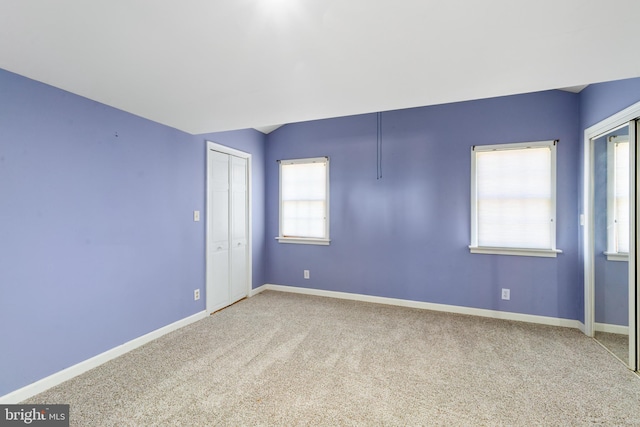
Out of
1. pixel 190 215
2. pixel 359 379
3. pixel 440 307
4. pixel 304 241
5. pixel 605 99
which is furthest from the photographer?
pixel 304 241

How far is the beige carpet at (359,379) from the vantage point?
71.2 inches

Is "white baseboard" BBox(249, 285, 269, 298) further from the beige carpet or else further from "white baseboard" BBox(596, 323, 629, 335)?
"white baseboard" BBox(596, 323, 629, 335)

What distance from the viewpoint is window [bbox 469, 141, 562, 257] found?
10.8 feet

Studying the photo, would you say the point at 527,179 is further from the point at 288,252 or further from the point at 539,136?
the point at 288,252

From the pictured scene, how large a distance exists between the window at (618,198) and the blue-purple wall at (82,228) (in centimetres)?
455

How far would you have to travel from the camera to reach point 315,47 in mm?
1577

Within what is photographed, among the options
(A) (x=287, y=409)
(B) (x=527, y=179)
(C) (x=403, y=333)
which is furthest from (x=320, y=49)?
(B) (x=527, y=179)

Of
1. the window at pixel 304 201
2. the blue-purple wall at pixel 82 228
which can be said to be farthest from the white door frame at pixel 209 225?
the window at pixel 304 201

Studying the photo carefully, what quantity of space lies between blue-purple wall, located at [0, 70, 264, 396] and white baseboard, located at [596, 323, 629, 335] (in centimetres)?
460

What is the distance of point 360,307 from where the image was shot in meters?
3.88

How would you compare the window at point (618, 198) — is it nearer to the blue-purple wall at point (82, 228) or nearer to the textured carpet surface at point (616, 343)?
the textured carpet surface at point (616, 343)

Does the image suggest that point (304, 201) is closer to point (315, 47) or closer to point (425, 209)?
point (425, 209)

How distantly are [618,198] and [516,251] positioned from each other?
41.5 inches

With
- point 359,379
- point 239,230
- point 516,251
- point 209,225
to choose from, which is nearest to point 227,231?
point 239,230
